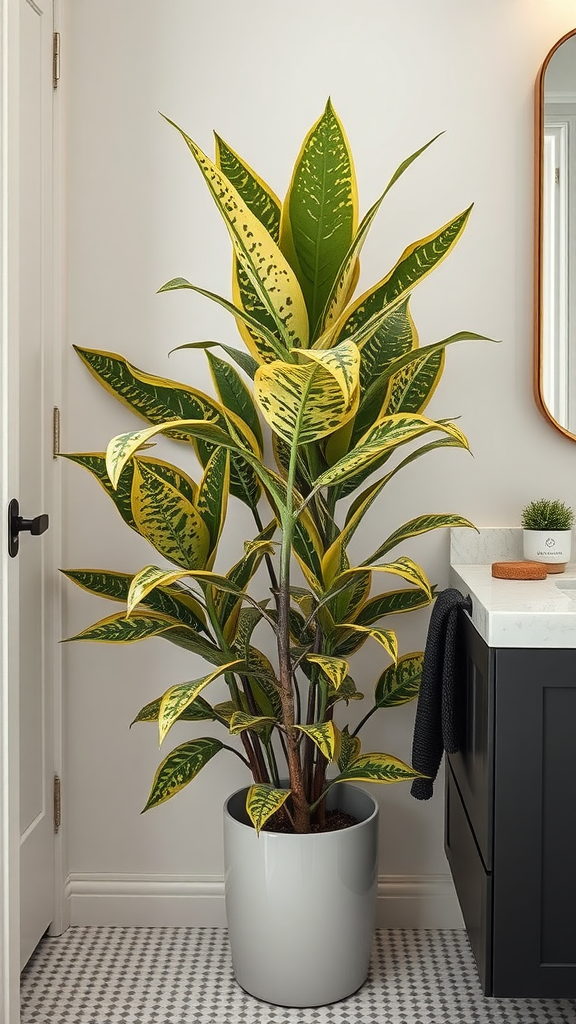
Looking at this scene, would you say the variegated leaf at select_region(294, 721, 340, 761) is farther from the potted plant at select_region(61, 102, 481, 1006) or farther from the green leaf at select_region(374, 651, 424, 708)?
the green leaf at select_region(374, 651, 424, 708)

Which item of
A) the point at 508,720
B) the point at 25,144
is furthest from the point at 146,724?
the point at 25,144

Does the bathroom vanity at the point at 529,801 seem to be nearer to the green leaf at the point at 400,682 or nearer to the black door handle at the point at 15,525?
the green leaf at the point at 400,682

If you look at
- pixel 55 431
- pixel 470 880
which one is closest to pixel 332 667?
pixel 470 880

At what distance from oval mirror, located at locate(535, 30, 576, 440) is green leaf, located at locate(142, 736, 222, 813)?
0.99 metres

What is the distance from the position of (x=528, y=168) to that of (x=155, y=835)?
1.68 metres

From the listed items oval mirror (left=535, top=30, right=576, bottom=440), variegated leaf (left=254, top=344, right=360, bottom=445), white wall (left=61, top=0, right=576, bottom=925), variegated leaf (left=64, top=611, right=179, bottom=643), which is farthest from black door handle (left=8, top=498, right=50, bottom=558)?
oval mirror (left=535, top=30, right=576, bottom=440)

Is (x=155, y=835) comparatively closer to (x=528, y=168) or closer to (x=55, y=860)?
(x=55, y=860)

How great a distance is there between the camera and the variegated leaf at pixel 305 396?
4.26 feet

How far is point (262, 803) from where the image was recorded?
1.60 metres

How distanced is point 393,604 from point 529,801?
52 cm

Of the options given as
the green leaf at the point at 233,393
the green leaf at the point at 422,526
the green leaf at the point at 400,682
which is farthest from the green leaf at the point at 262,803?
the green leaf at the point at 233,393

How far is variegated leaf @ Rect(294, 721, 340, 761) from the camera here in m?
1.53

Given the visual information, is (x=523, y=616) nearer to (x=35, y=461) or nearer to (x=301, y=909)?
(x=301, y=909)

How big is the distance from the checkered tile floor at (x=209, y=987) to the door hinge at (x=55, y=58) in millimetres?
1827
